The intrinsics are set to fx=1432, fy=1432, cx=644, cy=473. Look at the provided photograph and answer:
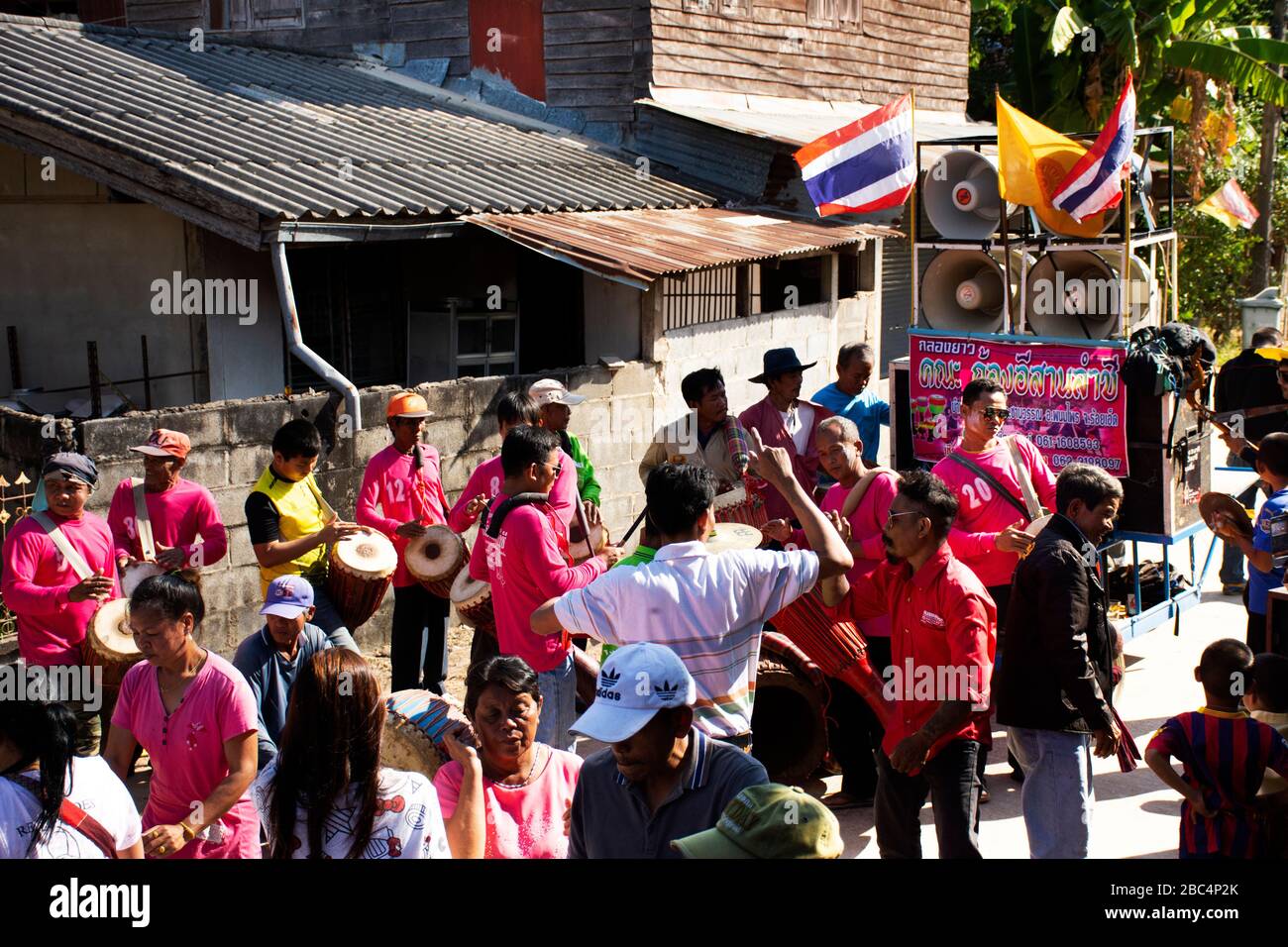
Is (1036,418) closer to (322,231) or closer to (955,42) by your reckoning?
Answer: (322,231)

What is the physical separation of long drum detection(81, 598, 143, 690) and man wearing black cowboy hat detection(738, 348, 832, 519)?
3.64 meters

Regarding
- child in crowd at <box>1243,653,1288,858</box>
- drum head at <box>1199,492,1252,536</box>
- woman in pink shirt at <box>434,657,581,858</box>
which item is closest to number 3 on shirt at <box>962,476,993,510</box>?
drum head at <box>1199,492,1252,536</box>

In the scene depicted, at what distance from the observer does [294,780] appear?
3773 millimetres

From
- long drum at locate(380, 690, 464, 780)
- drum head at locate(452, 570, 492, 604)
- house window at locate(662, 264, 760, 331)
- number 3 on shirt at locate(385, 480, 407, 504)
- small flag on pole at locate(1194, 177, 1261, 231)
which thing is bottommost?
long drum at locate(380, 690, 464, 780)

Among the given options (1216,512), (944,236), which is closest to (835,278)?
(944,236)

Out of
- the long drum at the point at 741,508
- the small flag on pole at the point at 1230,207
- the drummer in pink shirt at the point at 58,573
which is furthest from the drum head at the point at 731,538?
the small flag on pole at the point at 1230,207

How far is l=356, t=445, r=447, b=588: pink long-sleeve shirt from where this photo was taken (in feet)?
25.0

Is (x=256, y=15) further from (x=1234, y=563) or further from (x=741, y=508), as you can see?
(x=1234, y=563)

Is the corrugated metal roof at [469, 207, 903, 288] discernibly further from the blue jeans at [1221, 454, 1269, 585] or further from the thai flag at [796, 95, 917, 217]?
the blue jeans at [1221, 454, 1269, 585]

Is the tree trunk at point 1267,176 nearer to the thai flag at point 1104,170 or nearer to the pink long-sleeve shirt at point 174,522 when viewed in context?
the thai flag at point 1104,170

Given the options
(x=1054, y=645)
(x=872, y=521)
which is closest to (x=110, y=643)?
(x=872, y=521)

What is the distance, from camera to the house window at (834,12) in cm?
1914

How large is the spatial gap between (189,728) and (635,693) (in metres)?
1.71

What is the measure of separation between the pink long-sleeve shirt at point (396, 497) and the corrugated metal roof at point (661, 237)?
3287 millimetres
